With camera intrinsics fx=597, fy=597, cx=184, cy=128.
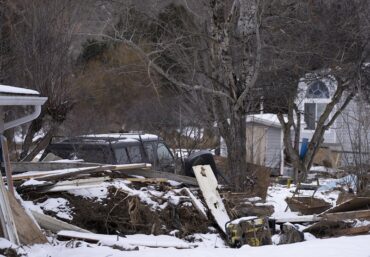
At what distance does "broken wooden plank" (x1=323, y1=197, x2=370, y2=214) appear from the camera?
10000 mm

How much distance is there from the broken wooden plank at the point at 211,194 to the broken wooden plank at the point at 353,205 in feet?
6.37

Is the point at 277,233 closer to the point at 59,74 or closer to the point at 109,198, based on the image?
the point at 109,198

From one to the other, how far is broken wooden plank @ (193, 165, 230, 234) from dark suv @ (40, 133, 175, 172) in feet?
5.87

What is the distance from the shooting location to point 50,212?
8320mm

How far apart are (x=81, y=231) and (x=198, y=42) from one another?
7.35 m

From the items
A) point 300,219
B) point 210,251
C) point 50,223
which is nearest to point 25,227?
point 50,223

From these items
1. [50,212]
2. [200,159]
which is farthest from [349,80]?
[50,212]

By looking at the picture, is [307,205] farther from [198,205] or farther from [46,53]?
[46,53]

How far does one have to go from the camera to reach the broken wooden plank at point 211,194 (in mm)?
9245

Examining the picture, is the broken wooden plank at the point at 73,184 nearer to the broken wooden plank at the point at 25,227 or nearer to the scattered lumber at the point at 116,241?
the scattered lumber at the point at 116,241

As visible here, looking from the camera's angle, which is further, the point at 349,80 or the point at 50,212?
the point at 349,80

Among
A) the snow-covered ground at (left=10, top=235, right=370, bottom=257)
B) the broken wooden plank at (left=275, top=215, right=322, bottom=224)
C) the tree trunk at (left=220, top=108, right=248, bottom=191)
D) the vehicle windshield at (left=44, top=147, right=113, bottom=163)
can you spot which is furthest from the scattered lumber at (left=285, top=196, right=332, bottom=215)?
the vehicle windshield at (left=44, top=147, right=113, bottom=163)

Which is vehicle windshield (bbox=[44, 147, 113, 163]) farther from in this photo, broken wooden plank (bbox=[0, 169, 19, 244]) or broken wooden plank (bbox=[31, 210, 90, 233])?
broken wooden plank (bbox=[0, 169, 19, 244])

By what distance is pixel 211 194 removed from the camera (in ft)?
32.0
